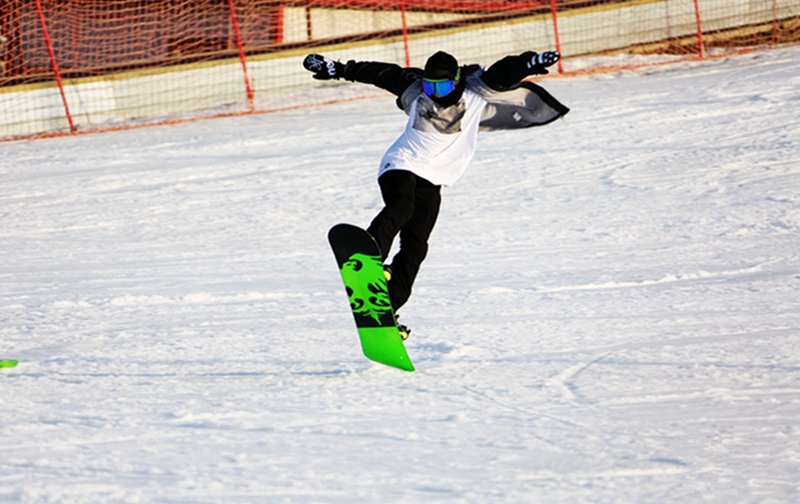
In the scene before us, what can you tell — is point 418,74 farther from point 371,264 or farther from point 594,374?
point 594,374

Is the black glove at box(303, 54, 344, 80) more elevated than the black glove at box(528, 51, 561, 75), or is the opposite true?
the black glove at box(303, 54, 344, 80)

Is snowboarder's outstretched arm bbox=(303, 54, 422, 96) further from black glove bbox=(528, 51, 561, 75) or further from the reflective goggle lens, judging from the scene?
black glove bbox=(528, 51, 561, 75)

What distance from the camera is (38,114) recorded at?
12.6m

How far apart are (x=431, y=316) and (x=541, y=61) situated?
1.89m

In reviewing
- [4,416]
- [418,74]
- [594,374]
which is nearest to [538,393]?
[594,374]

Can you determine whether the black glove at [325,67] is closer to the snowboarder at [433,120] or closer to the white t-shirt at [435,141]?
the snowboarder at [433,120]

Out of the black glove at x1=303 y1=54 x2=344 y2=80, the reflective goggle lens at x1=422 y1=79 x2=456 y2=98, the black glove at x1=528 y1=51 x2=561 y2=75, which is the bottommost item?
the reflective goggle lens at x1=422 y1=79 x2=456 y2=98

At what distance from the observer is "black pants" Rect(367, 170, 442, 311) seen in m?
4.64

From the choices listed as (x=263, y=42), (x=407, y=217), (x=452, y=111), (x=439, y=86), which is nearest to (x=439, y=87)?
(x=439, y=86)

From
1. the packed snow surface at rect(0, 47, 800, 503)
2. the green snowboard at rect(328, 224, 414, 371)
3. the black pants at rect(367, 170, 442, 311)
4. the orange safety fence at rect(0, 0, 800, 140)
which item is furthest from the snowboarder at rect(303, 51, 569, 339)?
the orange safety fence at rect(0, 0, 800, 140)

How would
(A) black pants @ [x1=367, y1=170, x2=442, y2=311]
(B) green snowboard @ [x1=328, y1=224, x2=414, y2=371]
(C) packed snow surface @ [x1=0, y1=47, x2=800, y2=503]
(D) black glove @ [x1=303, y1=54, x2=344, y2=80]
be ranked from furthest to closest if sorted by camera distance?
(D) black glove @ [x1=303, y1=54, x2=344, y2=80] → (A) black pants @ [x1=367, y1=170, x2=442, y2=311] → (B) green snowboard @ [x1=328, y1=224, x2=414, y2=371] → (C) packed snow surface @ [x1=0, y1=47, x2=800, y2=503]

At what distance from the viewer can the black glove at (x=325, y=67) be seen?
5074 millimetres

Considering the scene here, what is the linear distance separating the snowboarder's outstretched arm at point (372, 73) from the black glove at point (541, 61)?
0.61 metres

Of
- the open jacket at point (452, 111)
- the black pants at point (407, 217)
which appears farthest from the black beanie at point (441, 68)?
the black pants at point (407, 217)
